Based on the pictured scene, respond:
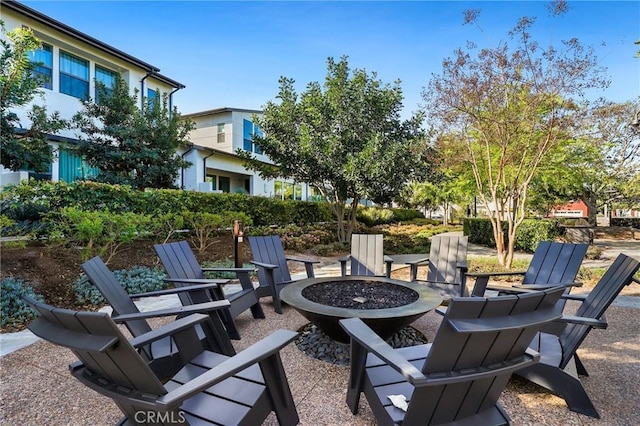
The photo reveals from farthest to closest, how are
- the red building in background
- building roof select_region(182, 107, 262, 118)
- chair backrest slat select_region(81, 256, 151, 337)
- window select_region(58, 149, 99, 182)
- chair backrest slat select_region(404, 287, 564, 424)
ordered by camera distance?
the red building in background
building roof select_region(182, 107, 262, 118)
window select_region(58, 149, 99, 182)
chair backrest slat select_region(81, 256, 151, 337)
chair backrest slat select_region(404, 287, 564, 424)

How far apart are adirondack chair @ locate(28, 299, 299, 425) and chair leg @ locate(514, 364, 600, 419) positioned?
5.87 feet

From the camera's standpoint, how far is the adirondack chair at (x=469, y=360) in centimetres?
151

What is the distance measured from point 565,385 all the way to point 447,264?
2692 millimetres

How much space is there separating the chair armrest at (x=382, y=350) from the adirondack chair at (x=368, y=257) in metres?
3.04

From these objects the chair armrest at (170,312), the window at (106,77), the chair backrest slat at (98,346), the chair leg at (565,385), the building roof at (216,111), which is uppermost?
the building roof at (216,111)

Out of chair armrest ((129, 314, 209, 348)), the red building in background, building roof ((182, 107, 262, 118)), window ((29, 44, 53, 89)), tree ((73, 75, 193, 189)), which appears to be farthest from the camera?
the red building in background

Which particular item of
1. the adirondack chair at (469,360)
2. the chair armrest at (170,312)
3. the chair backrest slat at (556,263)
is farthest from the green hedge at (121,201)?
the chair backrest slat at (556,263)

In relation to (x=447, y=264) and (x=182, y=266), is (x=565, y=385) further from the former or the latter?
(x=182, y=266)

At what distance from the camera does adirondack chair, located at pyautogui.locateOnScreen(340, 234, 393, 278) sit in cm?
528

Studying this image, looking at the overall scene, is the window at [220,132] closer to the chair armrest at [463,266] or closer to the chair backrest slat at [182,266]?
the chair backrest slat at [182,266]

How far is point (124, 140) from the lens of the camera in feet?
33.6

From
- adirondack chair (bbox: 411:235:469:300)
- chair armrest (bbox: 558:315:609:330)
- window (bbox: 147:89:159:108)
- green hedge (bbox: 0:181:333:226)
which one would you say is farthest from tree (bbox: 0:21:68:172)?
chair armrest (bbox: 558:315:609:330)

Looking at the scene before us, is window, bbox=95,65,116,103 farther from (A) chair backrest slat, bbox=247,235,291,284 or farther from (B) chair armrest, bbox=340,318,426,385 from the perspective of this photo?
(B) chair armrest, bbox=340,318,426,385

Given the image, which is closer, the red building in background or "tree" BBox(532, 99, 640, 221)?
"tree" BBox(532, 99, 640, 221)
